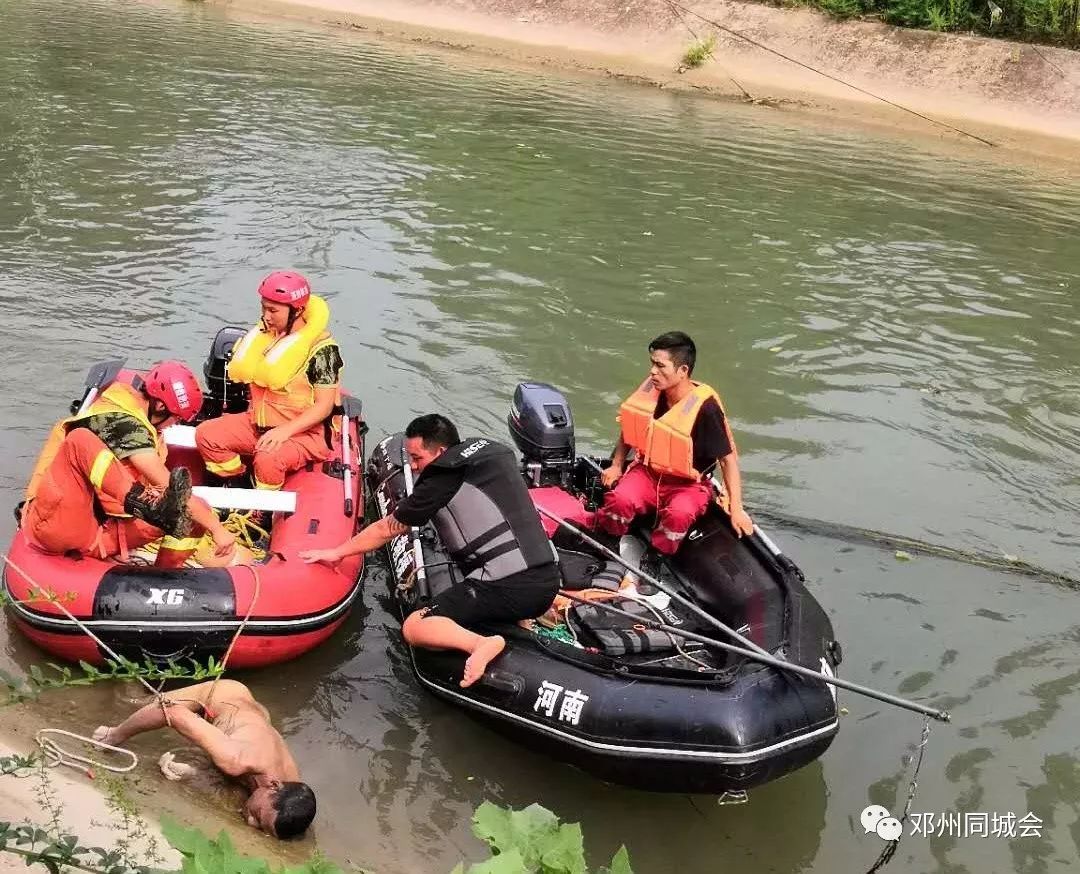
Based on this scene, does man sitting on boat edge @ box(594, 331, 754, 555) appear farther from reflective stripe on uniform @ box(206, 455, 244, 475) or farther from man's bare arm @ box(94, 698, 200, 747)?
man's bare arm @ box(94, 698, 200, 747)

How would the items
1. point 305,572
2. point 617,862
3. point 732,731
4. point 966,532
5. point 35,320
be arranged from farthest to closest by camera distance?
point 35,320 → point 966,532 → point 305,572 → point 732,731 → point 617,862

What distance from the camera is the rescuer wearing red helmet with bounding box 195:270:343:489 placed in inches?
235

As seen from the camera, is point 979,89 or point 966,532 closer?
point 966,532

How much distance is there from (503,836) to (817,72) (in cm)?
2103

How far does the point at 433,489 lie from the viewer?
483 centimetres

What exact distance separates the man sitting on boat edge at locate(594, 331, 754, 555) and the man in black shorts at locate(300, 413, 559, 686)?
1.08 m

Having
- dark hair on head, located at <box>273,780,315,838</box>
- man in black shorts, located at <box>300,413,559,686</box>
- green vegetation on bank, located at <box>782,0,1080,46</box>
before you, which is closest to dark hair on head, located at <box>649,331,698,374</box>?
man in black shorts, located at <box>300,413,559,686</box>

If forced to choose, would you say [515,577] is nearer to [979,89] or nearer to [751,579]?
[751,579]

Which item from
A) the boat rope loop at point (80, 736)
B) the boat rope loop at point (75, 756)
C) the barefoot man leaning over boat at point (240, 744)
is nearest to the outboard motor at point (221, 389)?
the boat rope loop at point (80, 736)

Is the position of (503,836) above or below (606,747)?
above

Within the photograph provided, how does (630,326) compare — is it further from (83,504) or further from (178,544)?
(83,504)

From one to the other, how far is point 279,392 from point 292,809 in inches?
104

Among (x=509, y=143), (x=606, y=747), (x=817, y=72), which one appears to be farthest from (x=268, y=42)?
(x=606, y=747)

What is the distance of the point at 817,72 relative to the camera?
21250 mm
